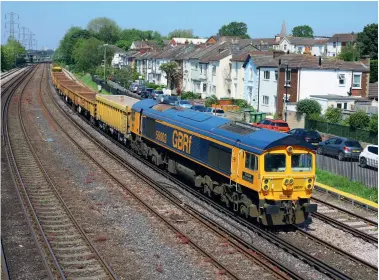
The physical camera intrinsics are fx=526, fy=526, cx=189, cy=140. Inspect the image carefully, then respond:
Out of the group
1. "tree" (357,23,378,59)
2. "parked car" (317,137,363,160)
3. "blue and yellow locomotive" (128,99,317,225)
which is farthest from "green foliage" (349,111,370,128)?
"tree" (357,23,378,59)

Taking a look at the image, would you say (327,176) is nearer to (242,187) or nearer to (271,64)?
(242,187)

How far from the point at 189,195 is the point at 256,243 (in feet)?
19.2

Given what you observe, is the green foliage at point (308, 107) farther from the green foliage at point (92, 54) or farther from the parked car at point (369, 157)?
the green foliage at point (92, 54)

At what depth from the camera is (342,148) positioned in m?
31.6

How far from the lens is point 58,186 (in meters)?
21.9

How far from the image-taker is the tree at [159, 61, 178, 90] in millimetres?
75000

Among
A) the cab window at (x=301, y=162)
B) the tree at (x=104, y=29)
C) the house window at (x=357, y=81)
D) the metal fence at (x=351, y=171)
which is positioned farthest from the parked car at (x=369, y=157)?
the tree at (x=104, y=29)

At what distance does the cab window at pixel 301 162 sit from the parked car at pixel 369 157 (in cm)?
1412

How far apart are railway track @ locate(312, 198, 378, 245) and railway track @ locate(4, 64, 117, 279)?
26.4 feet

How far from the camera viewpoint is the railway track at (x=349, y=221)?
16373mm

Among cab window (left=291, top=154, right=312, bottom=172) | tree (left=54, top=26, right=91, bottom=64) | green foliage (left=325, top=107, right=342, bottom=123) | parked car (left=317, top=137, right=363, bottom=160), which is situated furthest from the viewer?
tree (left=54, top=26, right=91, bottom=64)

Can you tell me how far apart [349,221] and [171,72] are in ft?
197

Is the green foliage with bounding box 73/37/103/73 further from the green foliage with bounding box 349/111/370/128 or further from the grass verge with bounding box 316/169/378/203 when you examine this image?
the grass verge with bounding box 316/169/378/203

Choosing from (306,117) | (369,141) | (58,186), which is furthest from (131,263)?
(306,117)
